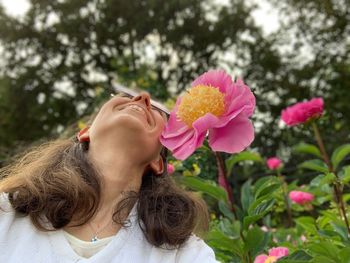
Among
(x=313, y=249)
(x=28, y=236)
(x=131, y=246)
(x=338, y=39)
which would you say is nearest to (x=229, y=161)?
(x=313, y=249)

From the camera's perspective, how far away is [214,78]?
41.5 inches

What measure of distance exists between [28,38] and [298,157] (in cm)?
794

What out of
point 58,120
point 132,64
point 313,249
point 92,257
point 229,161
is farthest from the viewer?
point 58,120

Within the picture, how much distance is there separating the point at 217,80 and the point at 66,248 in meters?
0.46

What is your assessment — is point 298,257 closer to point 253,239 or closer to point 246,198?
point 253,239

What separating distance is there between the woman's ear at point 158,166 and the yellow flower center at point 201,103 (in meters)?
0.32

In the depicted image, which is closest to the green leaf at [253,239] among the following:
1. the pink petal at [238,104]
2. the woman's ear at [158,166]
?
the woman's ear at [158,166]

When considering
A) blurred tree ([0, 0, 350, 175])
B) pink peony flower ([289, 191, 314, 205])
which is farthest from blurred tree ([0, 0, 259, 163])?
pink peony flower ([289, 191, 314, 205])

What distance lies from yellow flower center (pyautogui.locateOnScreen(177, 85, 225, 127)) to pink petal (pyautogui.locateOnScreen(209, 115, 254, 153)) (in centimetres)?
3

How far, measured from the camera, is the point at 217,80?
1048 millimetres

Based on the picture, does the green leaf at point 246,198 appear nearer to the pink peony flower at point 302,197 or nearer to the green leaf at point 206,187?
the green leaf at point 206,187

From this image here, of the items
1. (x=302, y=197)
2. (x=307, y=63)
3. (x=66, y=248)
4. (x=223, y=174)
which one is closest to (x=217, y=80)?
(x=223, y=174)

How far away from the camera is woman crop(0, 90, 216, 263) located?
1073 mm

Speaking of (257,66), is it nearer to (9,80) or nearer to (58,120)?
(58,120)
